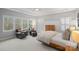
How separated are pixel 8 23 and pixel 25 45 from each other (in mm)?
580

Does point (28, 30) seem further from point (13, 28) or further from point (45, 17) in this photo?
point (45, 17)

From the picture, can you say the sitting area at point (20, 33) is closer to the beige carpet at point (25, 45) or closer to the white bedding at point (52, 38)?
the beige carpet at point (25, 45)

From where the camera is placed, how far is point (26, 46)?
7.09 feet

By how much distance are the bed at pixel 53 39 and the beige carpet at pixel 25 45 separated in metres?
0.11

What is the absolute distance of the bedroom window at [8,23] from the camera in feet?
6.81

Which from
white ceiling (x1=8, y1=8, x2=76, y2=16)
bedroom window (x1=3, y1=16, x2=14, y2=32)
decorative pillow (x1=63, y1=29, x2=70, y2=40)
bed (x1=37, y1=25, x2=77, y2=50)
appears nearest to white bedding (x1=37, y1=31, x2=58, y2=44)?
bed (x1=37, y1=25, x2=77, y2=50)

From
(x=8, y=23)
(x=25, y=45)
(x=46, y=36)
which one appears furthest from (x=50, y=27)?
(x=8, y=23)

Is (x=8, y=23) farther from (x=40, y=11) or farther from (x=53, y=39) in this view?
(x=53, y=39)

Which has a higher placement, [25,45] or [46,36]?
[46,36]

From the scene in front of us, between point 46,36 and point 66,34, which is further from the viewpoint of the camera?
point 46,36

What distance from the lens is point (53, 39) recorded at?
2176mm

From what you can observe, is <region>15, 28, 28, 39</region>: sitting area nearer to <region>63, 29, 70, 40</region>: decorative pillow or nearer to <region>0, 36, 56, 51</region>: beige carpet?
<region>0, 36, 56, 51</region>: beige carpet
